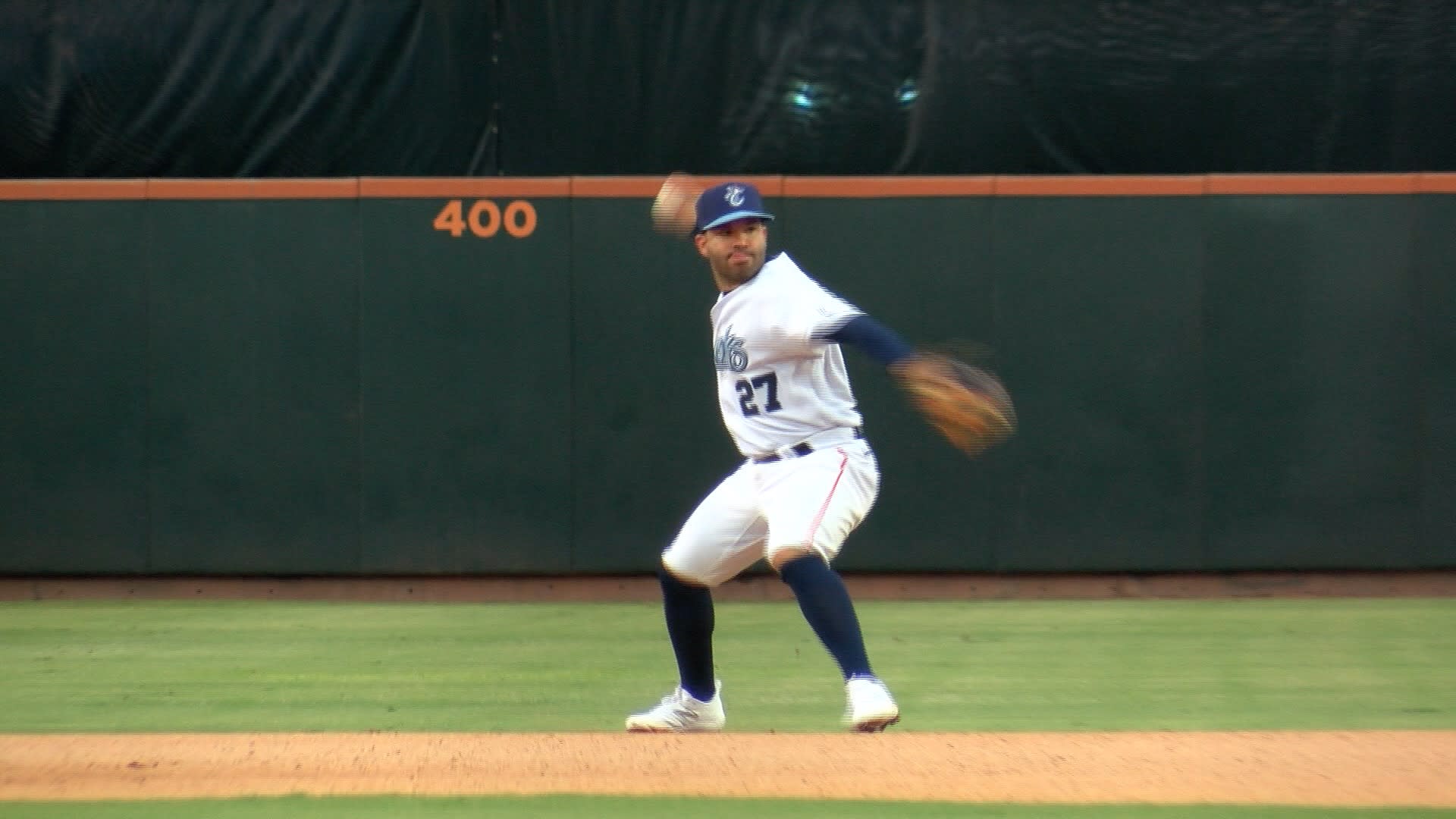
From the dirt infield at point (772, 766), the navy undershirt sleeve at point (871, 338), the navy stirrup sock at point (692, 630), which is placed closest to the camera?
the dirt infield at point (772, 766)

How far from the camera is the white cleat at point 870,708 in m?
4.68

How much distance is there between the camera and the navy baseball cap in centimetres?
507

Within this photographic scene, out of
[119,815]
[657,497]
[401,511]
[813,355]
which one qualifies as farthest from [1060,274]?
[119,815]

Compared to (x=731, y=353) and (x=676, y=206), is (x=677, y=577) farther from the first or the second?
(x=676, y=206)


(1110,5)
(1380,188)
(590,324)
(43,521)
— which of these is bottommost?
(43,521)

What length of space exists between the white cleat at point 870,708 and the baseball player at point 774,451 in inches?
2.1

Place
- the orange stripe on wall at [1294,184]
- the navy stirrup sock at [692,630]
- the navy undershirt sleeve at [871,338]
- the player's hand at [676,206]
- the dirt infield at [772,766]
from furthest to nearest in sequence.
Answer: the orange stripe on wall at [1294,184]
the player's hand at [676,206]
the navy stirrup sock at [692,630]
the navy undershirt sleeve at [871,338]
the dirt infield at [772,766]

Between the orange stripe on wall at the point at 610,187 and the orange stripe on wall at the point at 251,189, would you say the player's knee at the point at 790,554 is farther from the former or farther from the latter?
the orange stripe on wall at the point at 251,189

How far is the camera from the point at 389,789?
4.33 m

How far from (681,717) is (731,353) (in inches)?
46.9

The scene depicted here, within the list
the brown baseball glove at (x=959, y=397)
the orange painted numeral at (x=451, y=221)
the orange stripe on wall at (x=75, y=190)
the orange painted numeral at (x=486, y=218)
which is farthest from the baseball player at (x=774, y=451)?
the orange stripe on wall at (x=75, y=190)

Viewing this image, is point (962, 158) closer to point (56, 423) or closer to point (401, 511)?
point (401, 511)

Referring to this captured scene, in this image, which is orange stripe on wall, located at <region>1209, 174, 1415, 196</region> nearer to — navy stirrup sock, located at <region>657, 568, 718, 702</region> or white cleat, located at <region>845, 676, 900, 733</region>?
navy stirrup sock, located at <region>657, 568, 718, 702</region>

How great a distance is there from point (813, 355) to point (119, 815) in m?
2.32
